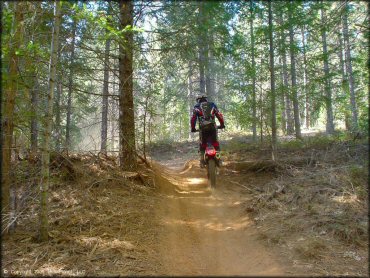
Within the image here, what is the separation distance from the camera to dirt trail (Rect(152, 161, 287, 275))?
4793 millimetres

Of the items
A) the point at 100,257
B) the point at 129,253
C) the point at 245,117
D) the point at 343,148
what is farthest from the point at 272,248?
the point at 245,117

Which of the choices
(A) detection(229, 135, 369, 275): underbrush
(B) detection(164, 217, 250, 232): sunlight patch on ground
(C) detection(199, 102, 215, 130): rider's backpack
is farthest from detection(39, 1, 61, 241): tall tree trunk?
(C) detection(199, 102, 215, 130): rider's backpack

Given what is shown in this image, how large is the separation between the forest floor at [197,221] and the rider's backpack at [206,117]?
1843 millimetres

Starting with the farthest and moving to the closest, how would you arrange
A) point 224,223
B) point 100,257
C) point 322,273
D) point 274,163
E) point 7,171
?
point 274,163 → point 224,223 → point 7,171 → point 100,257 → point 322,273

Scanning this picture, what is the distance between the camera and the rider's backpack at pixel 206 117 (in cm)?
894

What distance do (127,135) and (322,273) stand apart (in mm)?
6003

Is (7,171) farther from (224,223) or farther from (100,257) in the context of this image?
(224,223)

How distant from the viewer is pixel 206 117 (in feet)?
29.6

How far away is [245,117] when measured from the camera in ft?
39.4

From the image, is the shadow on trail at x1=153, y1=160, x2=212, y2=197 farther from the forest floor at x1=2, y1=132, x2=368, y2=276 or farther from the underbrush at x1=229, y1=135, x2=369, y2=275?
the underbrush at x1=229, y1=135, x2=369, y2=275

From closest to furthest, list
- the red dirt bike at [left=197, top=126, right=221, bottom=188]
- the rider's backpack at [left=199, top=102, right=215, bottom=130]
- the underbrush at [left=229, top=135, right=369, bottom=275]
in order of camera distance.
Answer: the underbrush at [left=229, top=135, right=369, bottom=275] → the red dirt bike at [left=197, top=126, right=221, bottom=188] → the rider's backpack at [left=199, top=102, right=215, bottom=130]

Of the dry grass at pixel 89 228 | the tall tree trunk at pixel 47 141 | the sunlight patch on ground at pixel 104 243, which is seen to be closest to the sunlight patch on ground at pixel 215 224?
the dry grass at pixel 89 228

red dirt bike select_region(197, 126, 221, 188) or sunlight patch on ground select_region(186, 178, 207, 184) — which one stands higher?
red dirt bike select_region(197, 126, 221, 188)

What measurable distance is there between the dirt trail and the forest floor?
2cm
